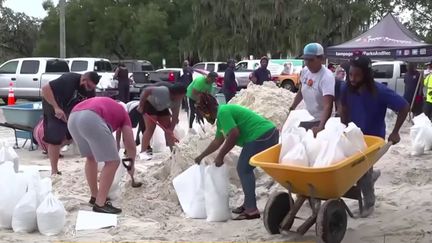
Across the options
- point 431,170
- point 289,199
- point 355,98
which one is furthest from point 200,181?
point 431,170

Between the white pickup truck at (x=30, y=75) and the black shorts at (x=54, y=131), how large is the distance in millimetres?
13235

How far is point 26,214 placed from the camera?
5.64 m

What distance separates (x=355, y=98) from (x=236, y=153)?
2090 millimetres

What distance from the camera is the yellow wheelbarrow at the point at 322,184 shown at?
15.3 ft

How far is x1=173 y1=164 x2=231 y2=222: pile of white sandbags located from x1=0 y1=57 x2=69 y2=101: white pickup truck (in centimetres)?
1585

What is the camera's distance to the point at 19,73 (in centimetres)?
2147

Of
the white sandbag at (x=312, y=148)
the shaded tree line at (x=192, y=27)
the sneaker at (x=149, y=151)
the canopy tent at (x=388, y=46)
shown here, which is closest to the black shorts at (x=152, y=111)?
the sneaker at (x=149, y=151)

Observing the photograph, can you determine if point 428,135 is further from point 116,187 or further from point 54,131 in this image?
point 54,131

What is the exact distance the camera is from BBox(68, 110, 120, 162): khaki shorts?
6047 mm

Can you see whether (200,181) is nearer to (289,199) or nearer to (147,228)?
(147,228)

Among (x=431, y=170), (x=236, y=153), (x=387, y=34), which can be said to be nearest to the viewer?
(x=236, y=153)

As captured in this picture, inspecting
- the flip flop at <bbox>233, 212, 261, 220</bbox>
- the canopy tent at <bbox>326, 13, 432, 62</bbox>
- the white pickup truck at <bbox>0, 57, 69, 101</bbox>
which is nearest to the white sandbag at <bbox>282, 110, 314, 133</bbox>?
the flip flop at <bbox>233, 212, 261, 220</bbox>

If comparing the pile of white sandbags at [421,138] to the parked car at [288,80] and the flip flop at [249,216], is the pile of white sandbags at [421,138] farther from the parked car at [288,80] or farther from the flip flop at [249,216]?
the parked car at [288,80]

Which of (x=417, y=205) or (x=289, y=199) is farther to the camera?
(x=417, y=205)
